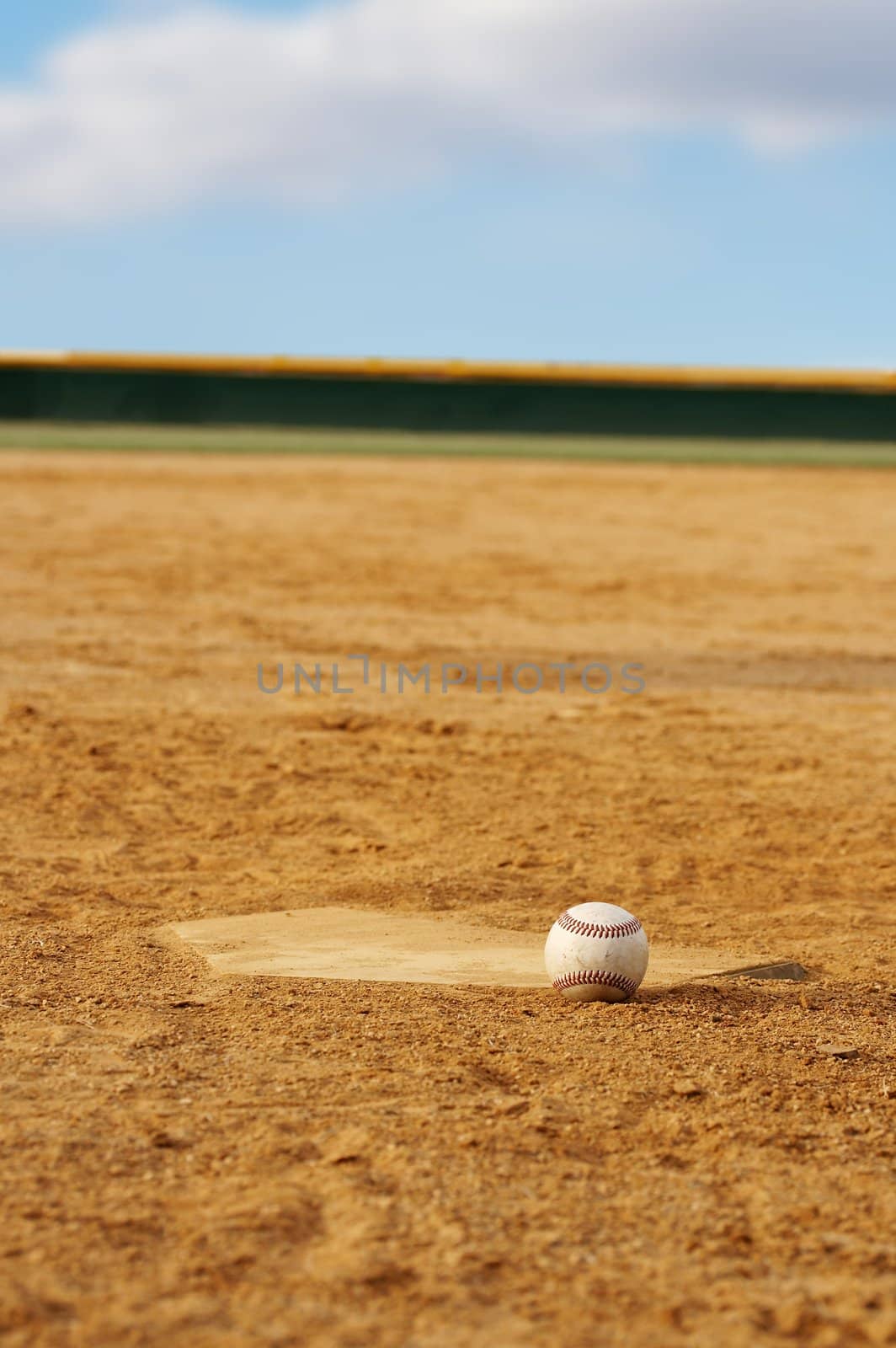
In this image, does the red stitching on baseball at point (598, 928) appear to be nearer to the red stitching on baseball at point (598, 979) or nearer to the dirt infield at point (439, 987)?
the red stitching on baseball at point (598, 979)

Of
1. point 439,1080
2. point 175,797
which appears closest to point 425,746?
point 175,797

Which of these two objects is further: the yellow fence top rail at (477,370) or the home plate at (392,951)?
the yellow fence top rail at (477,370)

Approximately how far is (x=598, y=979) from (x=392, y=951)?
733 millimetres

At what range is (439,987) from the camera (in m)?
3.96

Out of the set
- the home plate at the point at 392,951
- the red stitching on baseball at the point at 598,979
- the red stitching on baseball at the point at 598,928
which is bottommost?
the home plate at the point at 392,951

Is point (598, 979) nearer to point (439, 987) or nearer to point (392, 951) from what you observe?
point (439, 987)

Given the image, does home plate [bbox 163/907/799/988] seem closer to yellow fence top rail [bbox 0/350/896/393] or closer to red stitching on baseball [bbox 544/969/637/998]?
red stitching on baseball [bbox 544/969/637/998]

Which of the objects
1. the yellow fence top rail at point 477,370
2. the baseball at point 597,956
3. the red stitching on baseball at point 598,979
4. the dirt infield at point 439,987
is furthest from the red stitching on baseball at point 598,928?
the yellow fence top rail at point 477,370

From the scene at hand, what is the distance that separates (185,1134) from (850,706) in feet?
20.2

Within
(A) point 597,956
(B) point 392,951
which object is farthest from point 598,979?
(B) point 392,951

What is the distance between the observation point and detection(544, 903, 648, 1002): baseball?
12.5 ft

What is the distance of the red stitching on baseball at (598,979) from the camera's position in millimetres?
3820

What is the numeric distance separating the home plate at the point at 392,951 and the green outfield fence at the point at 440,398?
13009 mm

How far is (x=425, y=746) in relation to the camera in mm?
7145
